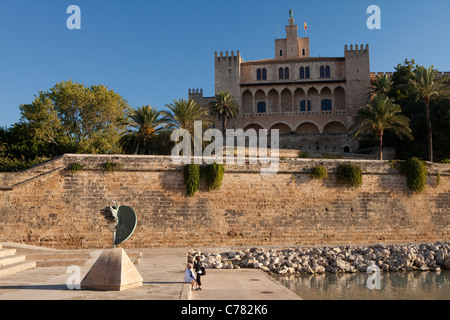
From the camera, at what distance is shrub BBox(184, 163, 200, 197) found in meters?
19.4

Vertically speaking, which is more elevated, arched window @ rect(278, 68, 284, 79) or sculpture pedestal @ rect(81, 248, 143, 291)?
arched window @ rect(278, 68, 284, 79)

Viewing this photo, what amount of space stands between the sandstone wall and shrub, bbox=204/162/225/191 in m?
0.38

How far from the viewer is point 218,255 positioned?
16.5 m

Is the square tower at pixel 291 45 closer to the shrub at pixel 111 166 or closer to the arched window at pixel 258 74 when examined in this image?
the arched window at pixel 258 74

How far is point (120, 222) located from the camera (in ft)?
33.9

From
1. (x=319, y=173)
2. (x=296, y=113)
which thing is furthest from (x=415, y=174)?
(x=296, y=113)

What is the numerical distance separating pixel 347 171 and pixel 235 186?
5967 millimetres

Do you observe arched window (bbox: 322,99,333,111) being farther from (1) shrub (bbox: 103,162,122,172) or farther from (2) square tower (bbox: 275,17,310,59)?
(1) shrub (bbox: 103,162,122,172)

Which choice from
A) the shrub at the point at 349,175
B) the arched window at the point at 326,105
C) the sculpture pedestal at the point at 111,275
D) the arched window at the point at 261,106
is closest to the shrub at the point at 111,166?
the sculpture pedestal at the point at 111,275

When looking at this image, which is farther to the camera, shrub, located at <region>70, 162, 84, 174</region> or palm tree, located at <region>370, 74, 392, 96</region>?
palm tree, located at <region>370, 74, 392, 96</region>

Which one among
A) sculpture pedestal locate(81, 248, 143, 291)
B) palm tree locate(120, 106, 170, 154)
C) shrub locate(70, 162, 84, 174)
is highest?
palm tree locate(120, 106, 170, 154)

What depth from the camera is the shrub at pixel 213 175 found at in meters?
19.6

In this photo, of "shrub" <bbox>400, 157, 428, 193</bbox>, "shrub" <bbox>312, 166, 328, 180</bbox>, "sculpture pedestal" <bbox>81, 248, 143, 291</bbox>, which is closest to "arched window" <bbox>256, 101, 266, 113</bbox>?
"shrub" <bbox>400, 157, 428, 193</bbox>
